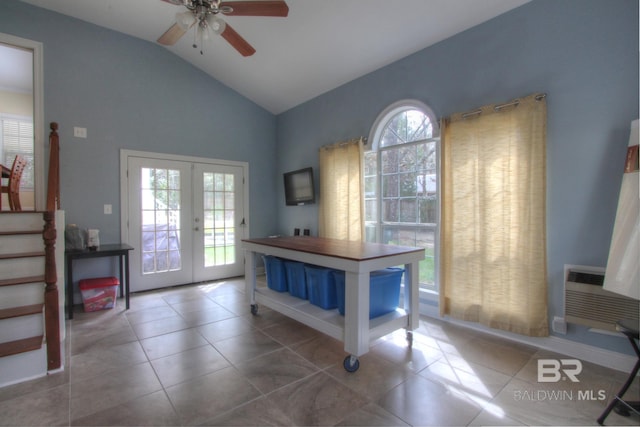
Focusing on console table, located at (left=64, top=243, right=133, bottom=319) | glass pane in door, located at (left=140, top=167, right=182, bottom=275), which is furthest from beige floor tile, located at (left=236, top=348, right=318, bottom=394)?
glass pane in door, located at (left=140, top=167, right=182, bottom=275)

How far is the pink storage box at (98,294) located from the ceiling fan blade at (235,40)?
313 cm

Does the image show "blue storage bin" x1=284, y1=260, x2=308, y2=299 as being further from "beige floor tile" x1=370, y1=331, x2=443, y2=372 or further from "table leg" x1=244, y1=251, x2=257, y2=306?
"beige floor tile" x1=370, y1=331, x2=443, y2=372

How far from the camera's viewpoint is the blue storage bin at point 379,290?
237cm

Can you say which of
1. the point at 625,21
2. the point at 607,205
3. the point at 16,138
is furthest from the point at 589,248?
the point at 16,138

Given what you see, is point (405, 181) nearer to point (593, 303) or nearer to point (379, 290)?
point (379, 290)

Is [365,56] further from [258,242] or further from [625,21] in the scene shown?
[258,242]

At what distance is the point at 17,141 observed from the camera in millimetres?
4891

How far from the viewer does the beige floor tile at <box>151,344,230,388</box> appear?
2.06 m

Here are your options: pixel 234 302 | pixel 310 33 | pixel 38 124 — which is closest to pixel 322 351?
pixel 234 302

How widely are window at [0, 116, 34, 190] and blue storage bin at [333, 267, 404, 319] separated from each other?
18.7ft

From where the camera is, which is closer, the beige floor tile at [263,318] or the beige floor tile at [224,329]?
the beige floor tile at [224,329]

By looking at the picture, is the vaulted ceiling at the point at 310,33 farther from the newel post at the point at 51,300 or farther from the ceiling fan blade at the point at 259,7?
the newel post at the point at 51,300

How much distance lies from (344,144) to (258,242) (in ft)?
6.42

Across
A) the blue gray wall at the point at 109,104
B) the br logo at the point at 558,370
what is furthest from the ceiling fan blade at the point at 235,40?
the br logo at the point at 558,370
